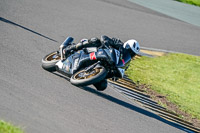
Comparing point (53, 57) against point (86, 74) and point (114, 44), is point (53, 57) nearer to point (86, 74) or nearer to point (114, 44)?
point (86, 74)

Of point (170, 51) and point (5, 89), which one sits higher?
point (5, 89)

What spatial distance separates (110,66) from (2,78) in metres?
2.20

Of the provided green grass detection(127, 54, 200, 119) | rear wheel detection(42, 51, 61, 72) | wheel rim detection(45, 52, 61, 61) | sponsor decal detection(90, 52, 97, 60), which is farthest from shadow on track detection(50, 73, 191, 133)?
green grass detection(127, 54, 200, 119)

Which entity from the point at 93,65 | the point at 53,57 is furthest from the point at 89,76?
the point at 53,57

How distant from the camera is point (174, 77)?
13.2 metres

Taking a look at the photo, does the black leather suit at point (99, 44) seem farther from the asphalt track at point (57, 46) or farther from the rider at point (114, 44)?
the asphalt track at point (57, 46)

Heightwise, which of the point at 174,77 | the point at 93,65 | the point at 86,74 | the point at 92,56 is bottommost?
the point at 174,77

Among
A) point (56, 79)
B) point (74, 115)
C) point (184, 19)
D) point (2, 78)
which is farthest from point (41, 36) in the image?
point (184, 19)

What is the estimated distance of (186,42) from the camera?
1742 centimetres

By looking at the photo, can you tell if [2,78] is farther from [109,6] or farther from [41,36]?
[109,6]

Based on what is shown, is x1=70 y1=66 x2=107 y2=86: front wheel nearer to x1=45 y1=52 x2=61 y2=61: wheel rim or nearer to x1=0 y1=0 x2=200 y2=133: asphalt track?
x1=0 y1=0 x2=200 y2=133: asphalt track

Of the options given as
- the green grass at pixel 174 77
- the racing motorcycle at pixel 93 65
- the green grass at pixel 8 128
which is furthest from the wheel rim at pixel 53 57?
the green grass at pixel 8 128

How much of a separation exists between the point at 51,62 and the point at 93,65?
130cm

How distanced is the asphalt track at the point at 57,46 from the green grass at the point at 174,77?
1.38m
